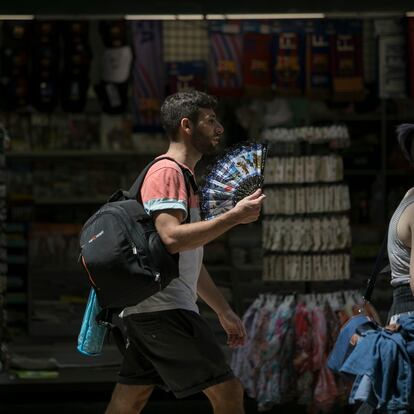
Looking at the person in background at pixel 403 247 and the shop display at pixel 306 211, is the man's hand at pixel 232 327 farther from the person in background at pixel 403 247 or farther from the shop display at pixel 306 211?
the shop display at pixel 306 211

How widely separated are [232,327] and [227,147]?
2268mm

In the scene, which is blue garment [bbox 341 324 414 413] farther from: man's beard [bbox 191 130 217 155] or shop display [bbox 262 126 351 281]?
shop display [bbox 262 126 351 281]

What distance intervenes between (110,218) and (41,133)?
4.88 meters

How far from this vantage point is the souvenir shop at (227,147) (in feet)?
23.9

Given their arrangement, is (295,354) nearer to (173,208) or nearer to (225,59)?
(225,59)

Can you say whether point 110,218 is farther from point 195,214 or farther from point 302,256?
point 302,256

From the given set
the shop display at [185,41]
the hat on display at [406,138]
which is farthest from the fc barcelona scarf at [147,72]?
the hat on display at [406,138]

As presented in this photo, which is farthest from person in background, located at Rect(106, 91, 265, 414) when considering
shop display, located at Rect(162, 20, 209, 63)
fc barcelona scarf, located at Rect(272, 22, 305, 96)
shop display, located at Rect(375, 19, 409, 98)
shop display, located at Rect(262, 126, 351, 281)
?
shop display, located at Rect(162, 20, 209, 63)

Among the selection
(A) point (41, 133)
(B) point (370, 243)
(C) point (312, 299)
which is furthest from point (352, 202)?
(A) point (41, 133)

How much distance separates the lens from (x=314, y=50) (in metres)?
8.34

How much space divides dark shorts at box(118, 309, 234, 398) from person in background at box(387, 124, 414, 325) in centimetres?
81

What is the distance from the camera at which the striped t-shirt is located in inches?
184

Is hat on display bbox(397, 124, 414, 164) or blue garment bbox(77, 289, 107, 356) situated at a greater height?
hat on display bbox(397, 124, 414, 164)

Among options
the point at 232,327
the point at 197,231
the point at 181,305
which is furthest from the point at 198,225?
the point at 232,327
